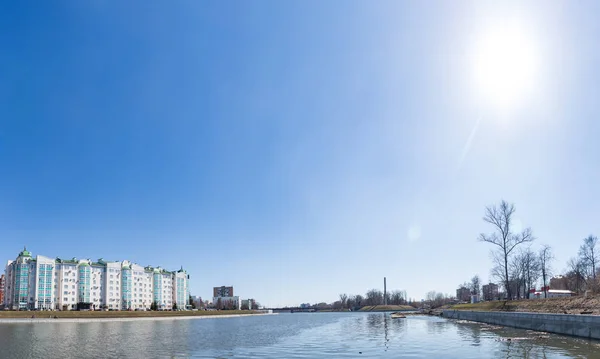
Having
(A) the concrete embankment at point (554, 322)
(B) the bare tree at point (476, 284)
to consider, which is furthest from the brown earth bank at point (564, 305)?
(B) the bare tree at point (476, 284)

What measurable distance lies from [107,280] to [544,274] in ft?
491

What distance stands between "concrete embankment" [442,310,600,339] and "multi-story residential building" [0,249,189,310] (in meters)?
140

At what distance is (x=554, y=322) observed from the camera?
44.0 m

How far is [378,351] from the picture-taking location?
33.5 m

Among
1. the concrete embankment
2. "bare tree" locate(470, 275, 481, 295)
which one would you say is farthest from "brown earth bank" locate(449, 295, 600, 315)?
"bare tree" locate(470, 275, 481, 295)

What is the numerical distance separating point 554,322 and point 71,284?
518 ft

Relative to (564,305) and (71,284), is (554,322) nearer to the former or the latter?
(564,305)

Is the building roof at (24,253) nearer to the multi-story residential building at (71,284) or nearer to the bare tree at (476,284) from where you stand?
the multi-story residential building at (71,284)

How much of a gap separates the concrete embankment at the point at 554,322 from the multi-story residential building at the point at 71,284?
14011 cm

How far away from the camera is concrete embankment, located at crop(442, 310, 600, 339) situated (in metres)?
36.2

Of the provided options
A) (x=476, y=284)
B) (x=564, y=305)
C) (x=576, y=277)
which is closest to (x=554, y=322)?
(x=564, y=305)

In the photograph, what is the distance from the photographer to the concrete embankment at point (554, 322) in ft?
119

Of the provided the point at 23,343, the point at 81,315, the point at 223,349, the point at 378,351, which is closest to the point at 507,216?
the point at 378,351

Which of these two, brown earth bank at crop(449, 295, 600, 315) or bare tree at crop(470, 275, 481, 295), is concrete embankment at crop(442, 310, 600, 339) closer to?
brown earth bank at crop(449, 295, 600, 315)
